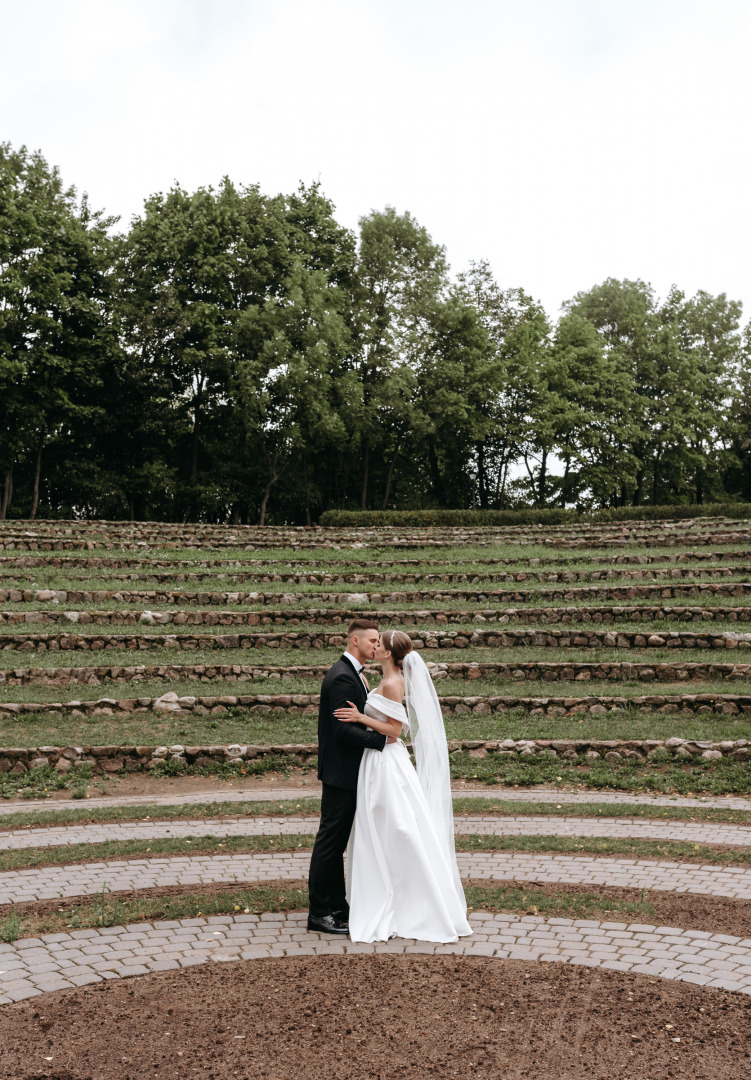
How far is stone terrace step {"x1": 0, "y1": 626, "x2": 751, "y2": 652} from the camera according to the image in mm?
18273

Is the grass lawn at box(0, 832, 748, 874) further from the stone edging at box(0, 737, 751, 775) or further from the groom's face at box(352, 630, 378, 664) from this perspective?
the stone edging at box(0, 737, 751, 775)

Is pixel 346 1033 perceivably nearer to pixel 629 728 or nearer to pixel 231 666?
pixel 629 728

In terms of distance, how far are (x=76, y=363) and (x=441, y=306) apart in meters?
19.1

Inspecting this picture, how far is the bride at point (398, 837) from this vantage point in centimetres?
595

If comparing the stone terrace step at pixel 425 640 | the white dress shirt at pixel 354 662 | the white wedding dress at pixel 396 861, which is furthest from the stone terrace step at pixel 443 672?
the white wedding dress at pixel 396 861

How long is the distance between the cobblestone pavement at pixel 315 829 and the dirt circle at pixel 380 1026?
390 cm

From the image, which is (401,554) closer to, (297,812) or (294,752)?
(294,752)

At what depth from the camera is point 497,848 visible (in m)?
8.52

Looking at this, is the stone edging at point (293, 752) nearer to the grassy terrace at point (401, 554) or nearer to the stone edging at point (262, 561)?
the stone edging at point (262, 561)

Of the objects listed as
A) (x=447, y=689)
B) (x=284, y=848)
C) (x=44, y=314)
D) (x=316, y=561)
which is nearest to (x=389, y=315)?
(x=44, y=314)

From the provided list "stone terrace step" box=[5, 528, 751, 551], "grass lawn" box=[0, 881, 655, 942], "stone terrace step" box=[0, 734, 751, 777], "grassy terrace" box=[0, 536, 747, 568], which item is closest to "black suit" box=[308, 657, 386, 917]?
"grass lawn" box=[0, 881, 655, 942]

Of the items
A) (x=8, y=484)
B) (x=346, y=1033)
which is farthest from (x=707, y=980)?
(x=8, y=484)

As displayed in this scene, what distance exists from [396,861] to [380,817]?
1.01 ft

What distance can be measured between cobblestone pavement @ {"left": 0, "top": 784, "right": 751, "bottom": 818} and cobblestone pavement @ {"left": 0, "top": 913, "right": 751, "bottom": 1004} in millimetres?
4583
